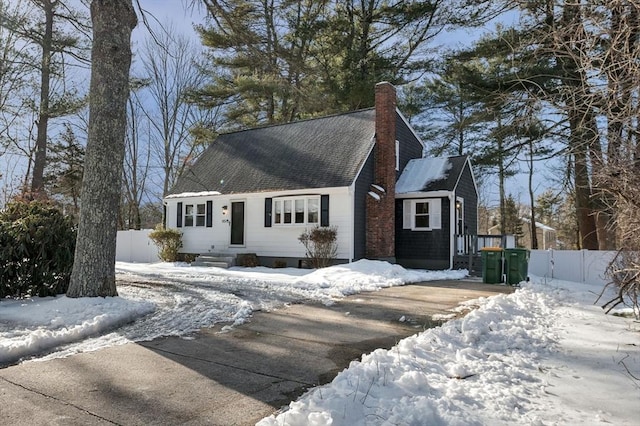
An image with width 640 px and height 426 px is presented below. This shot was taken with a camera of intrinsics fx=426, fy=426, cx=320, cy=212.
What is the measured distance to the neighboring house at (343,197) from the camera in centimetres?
1480

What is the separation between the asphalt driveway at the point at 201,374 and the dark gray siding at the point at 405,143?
1139cm

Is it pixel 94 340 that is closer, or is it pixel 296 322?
pixel 94 340

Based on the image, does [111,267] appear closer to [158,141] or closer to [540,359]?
[540,359]

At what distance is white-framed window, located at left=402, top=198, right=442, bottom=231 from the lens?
15.5 meters

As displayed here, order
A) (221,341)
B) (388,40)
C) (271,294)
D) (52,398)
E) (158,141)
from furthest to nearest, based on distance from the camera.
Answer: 1. (158,141)
2. (388,40)
3. (271,294)
4. (221,341)
5. (52,398)

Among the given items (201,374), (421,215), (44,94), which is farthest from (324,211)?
(44,94)

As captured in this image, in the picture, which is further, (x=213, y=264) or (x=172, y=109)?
(x=172, y=109)

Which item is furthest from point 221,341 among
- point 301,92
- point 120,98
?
point 301,92

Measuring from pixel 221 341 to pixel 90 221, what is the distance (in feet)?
11.6

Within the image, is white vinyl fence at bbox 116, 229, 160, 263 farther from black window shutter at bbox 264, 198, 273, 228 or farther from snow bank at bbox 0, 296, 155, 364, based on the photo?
snow bank at bbox 0, 296, 155, 364

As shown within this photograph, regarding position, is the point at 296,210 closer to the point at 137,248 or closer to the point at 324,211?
the point at 324,211

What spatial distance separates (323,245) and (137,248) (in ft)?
37.1

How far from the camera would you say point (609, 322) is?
6.49m

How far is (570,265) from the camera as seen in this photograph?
14445mm
